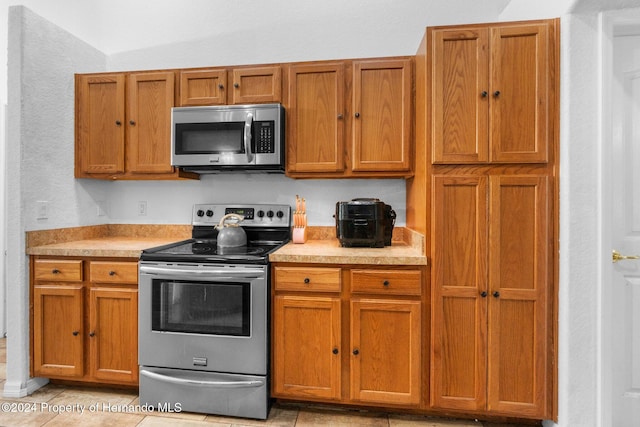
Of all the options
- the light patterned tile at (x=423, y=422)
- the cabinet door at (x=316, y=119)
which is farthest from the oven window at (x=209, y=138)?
the light patterned tile at (x=423, y=422)

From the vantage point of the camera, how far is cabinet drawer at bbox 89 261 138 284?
85.8 inches

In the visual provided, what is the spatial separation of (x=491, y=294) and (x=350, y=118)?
133cm

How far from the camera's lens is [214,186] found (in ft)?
9.27

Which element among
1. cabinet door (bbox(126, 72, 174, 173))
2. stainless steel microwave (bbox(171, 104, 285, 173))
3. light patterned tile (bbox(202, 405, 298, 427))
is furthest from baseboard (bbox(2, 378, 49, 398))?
stainless steel microwave (bbox(171, 104, 285, 173))

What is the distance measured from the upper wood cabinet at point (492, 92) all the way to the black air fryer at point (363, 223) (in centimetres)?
A: 50

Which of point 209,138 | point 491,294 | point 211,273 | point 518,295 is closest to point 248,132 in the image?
point 209,138

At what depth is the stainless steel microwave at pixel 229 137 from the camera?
232cm

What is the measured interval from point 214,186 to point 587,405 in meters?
2.68

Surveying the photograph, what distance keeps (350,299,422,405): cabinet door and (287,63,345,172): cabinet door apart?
94 cm

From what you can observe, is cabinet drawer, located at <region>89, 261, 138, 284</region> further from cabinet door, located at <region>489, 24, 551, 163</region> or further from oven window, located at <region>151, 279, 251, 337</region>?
cabinet door, located at <region>489, 24, 551, 163</region>

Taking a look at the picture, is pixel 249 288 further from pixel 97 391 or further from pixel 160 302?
pixel 97 391

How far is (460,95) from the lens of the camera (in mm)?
1900

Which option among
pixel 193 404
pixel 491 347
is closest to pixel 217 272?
pixel 193 404

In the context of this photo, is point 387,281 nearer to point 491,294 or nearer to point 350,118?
point 491,294
